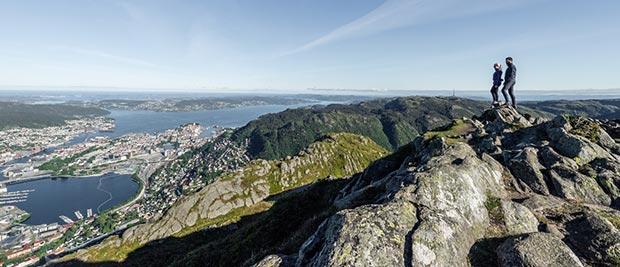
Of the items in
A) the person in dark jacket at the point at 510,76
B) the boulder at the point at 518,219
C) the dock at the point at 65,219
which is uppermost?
the person in dark jacket at the point at 510,76

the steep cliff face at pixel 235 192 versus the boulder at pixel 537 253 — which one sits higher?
the boulder at pixel 537 253

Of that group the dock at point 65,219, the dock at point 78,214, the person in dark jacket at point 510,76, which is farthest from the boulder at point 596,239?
the dock at point 78,214

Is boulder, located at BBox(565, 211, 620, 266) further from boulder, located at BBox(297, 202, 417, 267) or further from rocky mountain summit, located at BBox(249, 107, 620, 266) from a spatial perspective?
boulder, located at BBox(297, 202, 417, 267)

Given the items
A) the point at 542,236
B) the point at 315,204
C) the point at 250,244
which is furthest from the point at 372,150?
the point at 542,236

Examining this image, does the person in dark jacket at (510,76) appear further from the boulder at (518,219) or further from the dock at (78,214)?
the dock at (78,214)

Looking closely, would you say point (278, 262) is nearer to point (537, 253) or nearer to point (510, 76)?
point (537, 253)

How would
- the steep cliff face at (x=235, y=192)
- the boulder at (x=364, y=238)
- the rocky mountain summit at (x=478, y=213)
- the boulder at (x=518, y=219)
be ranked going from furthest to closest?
1. the steep cliff face at (x=235, y=192)
2. the boulder at (x=518, y=219)
3. the rocky mountain summit at (x=478, y=213)
4. the boulder at (x=364, y=238)

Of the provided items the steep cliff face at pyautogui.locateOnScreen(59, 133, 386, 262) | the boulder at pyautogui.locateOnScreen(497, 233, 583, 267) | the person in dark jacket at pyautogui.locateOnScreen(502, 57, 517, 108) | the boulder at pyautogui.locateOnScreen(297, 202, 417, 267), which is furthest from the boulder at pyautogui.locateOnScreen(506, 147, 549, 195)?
the steep cliff face at pyautogui.locateOnScreen(59, 133, 386, 262)

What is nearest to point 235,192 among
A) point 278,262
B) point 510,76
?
point 510,76
